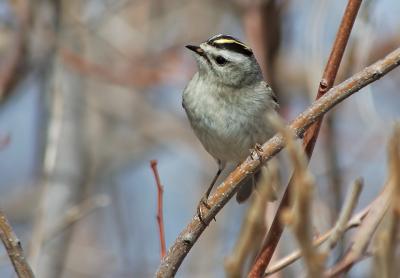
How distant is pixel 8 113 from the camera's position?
6.53 meters

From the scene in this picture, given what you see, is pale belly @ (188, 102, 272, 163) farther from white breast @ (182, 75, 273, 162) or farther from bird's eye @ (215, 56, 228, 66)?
bird's eye @ (215, 56, 228, 66)

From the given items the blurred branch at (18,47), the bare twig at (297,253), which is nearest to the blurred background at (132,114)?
the blurred branch at (18,47)

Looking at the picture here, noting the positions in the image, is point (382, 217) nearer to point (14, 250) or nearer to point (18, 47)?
point (14, 250)

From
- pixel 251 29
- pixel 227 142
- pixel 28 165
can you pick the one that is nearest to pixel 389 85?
pixel 251 29

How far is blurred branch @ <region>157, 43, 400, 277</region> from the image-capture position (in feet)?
6.56

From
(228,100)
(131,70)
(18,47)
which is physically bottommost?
(228,100)

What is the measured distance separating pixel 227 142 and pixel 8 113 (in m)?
3.64

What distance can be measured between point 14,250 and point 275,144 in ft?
2.72

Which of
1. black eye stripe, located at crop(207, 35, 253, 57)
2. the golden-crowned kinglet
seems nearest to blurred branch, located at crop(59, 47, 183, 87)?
the golden-crowned kinglet

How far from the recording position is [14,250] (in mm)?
2033

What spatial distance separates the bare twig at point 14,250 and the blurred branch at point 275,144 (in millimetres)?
404

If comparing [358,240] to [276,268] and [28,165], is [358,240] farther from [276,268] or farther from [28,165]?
[28,165]

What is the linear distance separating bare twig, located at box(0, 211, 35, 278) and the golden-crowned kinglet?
1471 millimetres

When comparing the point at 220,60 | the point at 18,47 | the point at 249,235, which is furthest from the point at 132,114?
the point at 249,235
